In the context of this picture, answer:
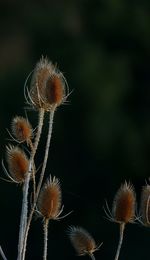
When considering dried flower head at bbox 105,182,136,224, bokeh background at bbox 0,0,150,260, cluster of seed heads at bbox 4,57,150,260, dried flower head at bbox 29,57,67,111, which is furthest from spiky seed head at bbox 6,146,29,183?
bokeh background at bbox 0,0,150,260

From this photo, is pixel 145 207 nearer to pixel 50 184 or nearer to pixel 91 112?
pixel 50 184

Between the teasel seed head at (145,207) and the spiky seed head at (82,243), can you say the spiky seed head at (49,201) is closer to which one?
the spiky seed head at (82,243)

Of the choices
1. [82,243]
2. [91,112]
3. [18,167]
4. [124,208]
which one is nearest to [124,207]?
[124,208]

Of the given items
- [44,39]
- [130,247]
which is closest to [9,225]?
[130,247]

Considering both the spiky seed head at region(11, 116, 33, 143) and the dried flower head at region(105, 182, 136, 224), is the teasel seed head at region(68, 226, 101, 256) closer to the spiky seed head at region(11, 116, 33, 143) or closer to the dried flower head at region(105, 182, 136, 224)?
the dried flower head at region(105, 182, 136, 224)

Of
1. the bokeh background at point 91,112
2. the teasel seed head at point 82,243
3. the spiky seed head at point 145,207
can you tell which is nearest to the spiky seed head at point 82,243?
the teasel seed head at point 82,243

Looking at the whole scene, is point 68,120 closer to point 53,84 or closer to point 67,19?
point 67,19

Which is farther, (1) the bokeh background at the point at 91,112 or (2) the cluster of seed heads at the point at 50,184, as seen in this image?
(1) the bokeh background at the point at 91,112
